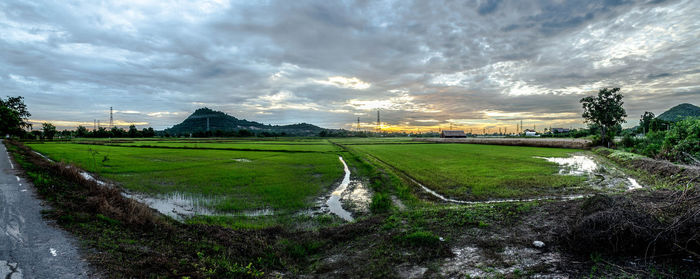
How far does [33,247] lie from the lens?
523 cm

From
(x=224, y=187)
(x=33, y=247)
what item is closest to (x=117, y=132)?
(x=224, y=187)

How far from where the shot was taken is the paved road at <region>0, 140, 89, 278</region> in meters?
4.37

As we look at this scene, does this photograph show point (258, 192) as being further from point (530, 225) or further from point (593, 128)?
point (593, 128)

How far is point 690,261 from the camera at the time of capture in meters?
4.02

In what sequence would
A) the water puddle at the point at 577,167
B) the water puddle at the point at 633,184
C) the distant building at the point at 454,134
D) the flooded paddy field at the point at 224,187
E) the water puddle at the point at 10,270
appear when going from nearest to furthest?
the water puddle at the point at 10,270
the flooded paddy field at the point at 224,187
the water puddle at the point at 633,184
the water puddle at the point at 577,167
the distant building at the point at 454,134

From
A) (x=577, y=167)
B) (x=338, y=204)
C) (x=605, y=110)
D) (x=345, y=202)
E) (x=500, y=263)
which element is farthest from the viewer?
(x=605, y=110)

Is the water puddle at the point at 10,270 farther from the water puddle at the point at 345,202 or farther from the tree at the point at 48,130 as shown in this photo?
the tree at the point at 48,130

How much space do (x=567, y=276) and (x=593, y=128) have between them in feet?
310

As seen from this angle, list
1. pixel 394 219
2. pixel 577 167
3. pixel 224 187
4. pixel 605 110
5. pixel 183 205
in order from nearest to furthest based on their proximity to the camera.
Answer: pixel 394 219, pixel 183 205, pixel 224 187, pixel 577 167, pixel 605 110

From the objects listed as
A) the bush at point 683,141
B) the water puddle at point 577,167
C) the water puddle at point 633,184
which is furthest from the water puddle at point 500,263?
the bush at point 683,141

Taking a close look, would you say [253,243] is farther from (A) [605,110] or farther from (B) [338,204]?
(A) [605,110]

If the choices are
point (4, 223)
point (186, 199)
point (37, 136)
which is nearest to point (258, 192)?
point (186, 199)

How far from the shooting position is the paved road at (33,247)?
4373 mm

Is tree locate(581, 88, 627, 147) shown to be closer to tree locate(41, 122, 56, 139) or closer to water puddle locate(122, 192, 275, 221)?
water puddle locate(122, 192, 275, 221)
